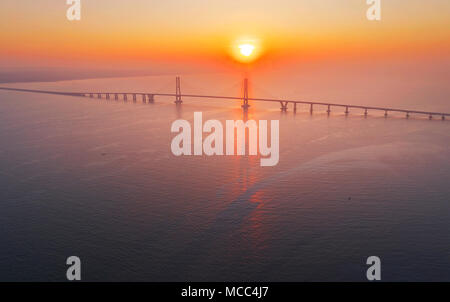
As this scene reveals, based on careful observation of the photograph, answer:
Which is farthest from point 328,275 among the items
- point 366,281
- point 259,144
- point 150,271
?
point 259,144

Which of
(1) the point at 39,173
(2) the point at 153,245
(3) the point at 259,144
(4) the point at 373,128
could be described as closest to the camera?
(2) the point at 153,245

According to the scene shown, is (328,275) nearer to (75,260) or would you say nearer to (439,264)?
(439,264)

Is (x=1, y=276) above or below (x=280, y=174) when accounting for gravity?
below

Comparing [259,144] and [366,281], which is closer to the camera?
[366,281]
